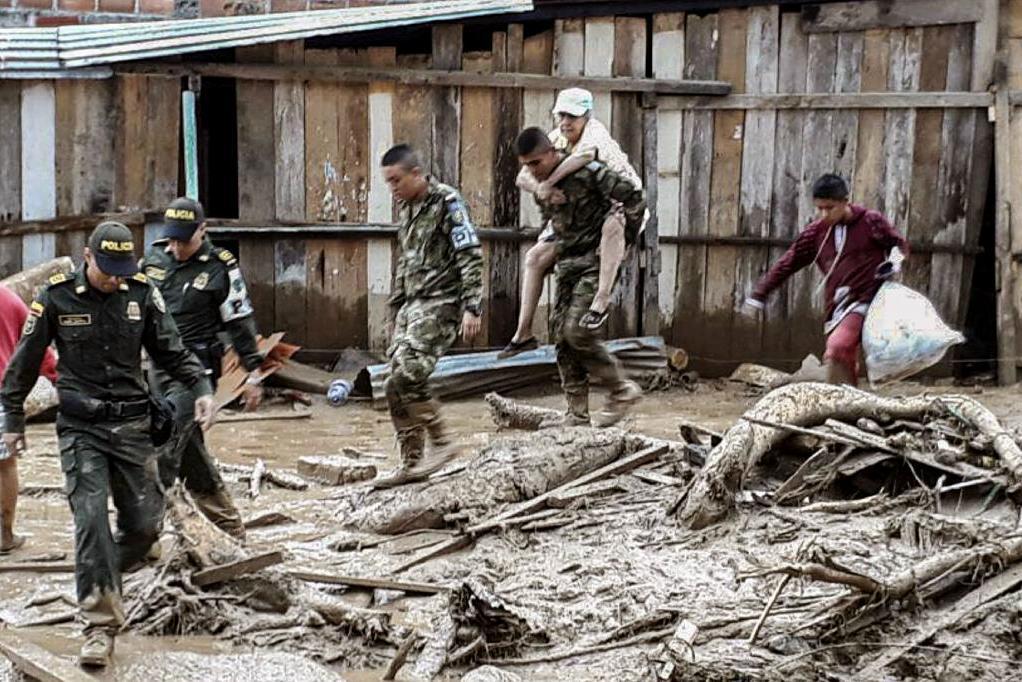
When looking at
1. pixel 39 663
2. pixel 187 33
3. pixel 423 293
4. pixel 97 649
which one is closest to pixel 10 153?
pixel 187 33

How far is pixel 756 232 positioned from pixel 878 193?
1082 millimetres

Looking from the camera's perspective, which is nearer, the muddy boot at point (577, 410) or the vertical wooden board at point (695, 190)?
the muddy boot at point (577, 410)

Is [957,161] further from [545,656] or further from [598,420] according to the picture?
[545,656]

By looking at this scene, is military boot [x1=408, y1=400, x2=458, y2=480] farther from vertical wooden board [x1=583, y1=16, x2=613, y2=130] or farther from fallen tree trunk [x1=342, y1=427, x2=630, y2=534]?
vertical wooden board [x1=583, y1=16, x2=613, y2=130]

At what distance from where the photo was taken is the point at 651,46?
42.8 feet

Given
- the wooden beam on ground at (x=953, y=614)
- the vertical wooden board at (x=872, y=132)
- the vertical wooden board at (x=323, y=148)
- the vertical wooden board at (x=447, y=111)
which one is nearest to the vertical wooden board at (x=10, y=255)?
the vertical wooden board at (x=323, y=148)

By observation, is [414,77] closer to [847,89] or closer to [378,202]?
[378,202]

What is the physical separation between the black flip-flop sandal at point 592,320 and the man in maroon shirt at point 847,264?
4.60ft

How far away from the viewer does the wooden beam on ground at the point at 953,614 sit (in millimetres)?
6125

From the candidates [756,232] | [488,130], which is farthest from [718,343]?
[488,130]

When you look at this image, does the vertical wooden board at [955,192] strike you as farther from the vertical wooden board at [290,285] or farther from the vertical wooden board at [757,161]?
the vertical wooden board at [290,285]

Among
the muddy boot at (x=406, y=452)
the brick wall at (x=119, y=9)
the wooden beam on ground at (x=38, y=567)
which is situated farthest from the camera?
the brick wall at (x=119, y=9)

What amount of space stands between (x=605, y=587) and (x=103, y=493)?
234cm

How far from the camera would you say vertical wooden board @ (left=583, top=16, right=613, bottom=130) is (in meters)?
12.9
